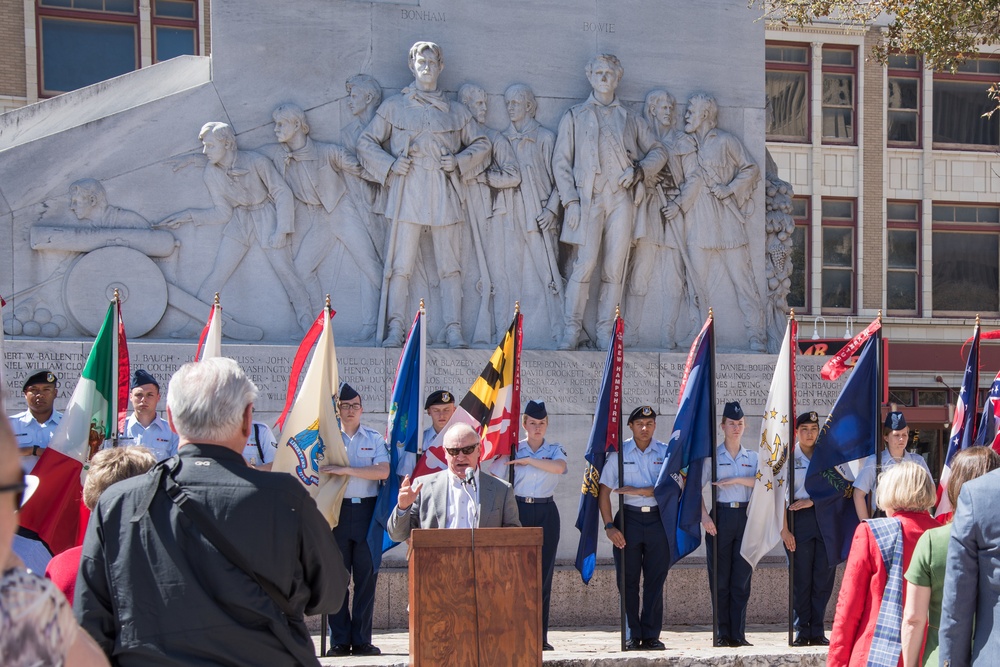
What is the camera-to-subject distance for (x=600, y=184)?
11641 millimetres

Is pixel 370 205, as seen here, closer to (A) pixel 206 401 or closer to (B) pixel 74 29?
(A) pixel 206 401

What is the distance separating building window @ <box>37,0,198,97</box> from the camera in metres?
22.1

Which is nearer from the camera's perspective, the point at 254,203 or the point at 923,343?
the point at 254,203

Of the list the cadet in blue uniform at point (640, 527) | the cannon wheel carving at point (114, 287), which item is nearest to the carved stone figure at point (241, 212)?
the cannon wheel carving at point (114, 287)

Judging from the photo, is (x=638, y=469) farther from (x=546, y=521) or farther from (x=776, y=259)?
(x=776, y=259)

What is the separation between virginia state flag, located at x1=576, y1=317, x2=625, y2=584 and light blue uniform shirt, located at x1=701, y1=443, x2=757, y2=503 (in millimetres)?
929

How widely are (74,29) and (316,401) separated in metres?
16.7

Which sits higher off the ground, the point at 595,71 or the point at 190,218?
the point at 595,71

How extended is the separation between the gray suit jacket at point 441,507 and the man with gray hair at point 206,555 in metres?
3.36

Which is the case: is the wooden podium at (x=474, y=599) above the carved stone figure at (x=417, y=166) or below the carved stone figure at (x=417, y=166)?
below

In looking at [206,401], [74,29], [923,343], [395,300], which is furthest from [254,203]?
[923,343]

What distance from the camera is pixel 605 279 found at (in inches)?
467

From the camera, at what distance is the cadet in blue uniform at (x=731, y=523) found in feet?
30.2

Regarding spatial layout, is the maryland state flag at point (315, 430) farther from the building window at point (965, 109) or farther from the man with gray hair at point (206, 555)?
the building window at point (965, 109)
